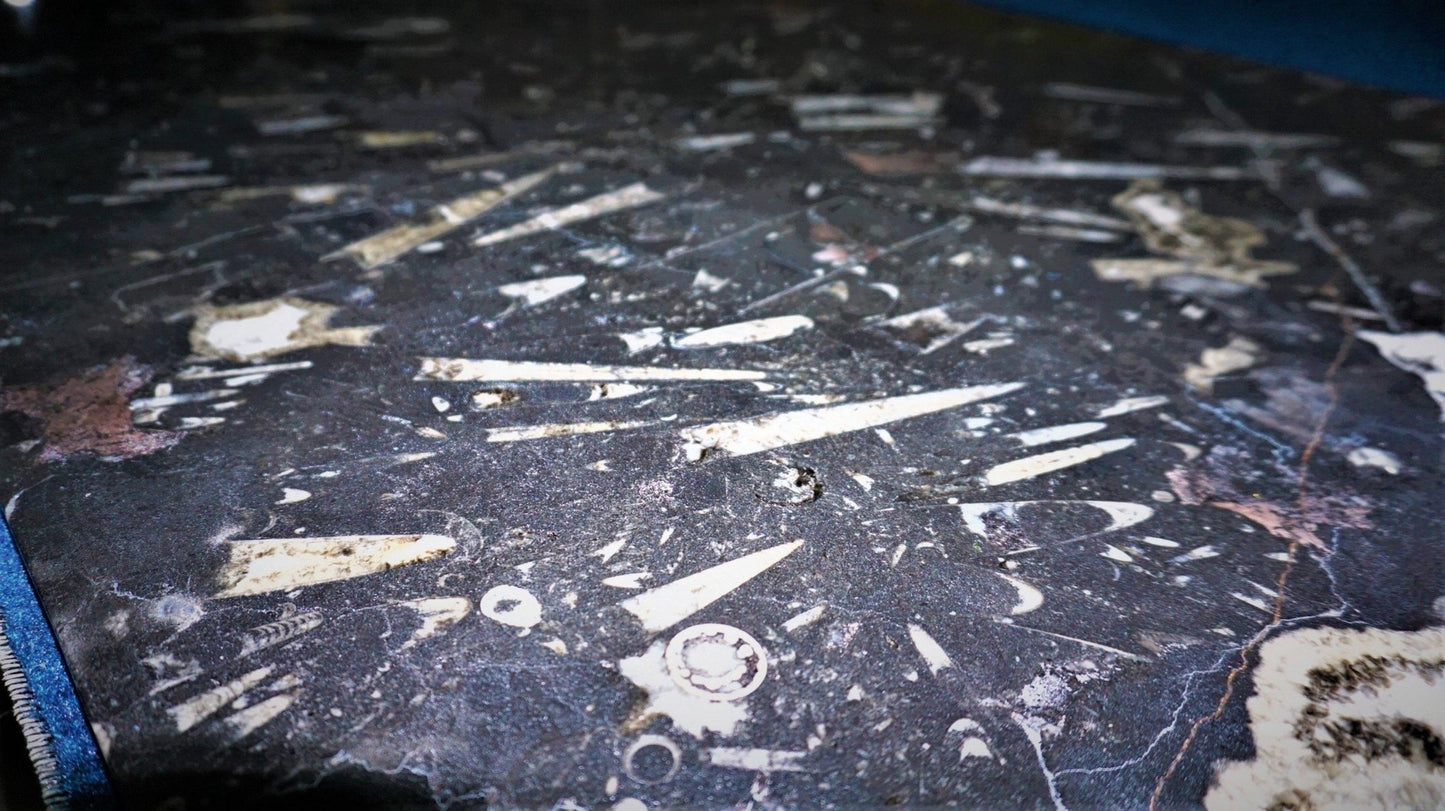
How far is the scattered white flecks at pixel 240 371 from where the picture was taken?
136cm

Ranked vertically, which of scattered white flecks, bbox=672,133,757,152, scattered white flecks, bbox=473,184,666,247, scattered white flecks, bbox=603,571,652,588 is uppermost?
scattered white flecks, bbox=672,133,757,152

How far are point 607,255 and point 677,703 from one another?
95 cm

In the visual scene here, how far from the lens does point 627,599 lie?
1.07 m

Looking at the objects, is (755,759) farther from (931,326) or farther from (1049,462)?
(931,326)

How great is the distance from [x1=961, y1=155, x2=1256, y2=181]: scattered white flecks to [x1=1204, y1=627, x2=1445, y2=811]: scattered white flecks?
4.05 feet

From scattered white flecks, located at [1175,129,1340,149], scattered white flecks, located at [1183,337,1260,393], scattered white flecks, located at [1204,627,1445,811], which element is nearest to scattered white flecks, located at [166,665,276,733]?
scattered white flecks, located at [1204,627,1445,811]

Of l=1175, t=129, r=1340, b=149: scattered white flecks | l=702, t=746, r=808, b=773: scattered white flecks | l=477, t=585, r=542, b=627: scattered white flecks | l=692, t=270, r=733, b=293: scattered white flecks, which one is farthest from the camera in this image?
l=1175, t=129, r=1340, b=149: scattered white flecks

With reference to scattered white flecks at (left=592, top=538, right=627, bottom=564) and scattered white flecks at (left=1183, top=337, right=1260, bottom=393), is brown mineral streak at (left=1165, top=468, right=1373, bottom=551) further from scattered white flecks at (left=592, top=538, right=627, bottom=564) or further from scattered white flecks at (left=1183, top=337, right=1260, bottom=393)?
scattered white flecks at (left=592, top=538, right=627, bottom=564)

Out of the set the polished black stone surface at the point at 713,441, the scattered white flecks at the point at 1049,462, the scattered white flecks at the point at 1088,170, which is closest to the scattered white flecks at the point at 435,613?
the polished black stone surface at the point at 713,441

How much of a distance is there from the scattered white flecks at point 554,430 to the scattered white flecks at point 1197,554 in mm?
723

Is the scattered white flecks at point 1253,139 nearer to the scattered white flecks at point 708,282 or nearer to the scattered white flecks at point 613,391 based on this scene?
the scattered white flecks at point 708,282

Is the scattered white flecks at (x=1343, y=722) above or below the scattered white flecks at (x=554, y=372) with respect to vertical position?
below

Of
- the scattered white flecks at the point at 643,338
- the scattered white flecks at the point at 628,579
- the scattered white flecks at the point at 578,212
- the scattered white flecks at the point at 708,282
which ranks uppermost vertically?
the scattered white flecks at the point at 578,212

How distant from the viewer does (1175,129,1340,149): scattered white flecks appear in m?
2.23
